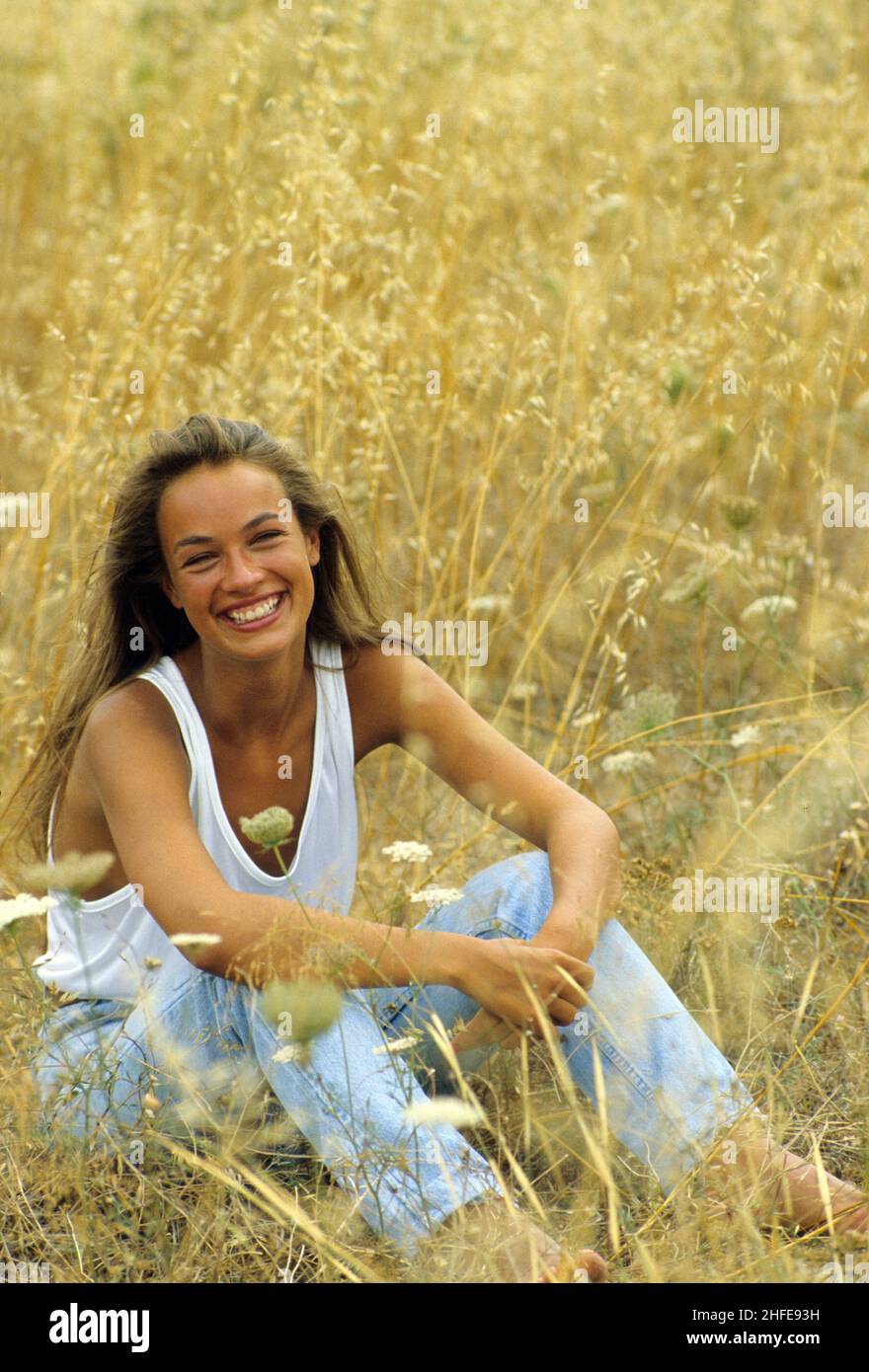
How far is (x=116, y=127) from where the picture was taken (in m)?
3.87

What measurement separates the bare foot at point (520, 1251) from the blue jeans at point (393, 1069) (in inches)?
1.2

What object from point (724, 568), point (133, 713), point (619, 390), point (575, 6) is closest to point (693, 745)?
point (724, 568)

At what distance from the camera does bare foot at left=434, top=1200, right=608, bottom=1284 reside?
1621 millimetres

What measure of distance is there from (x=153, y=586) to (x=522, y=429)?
1126mm

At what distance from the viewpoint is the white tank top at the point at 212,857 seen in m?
2.05

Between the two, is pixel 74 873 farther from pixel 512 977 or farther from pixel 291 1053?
pixel 512 977

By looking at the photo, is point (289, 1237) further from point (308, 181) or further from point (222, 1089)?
point (308, 181)

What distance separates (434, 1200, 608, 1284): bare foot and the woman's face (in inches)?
30.0
